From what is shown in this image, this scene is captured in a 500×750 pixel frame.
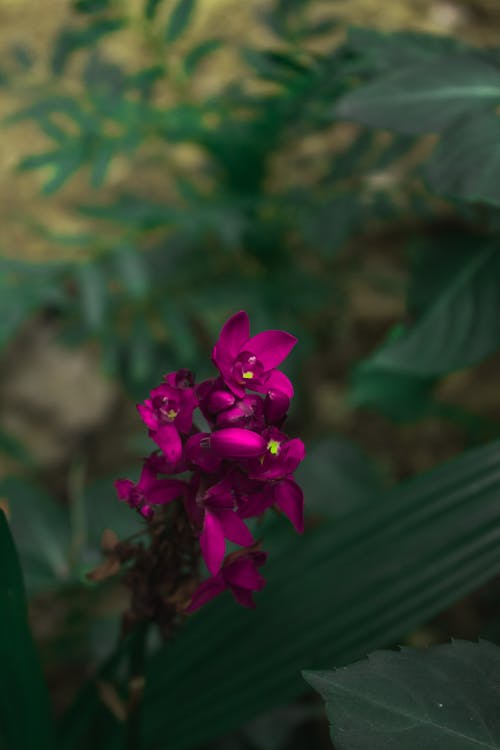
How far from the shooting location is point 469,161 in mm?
801

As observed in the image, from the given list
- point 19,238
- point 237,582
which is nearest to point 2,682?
point 237,582

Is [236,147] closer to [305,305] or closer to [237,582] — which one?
[305,305]

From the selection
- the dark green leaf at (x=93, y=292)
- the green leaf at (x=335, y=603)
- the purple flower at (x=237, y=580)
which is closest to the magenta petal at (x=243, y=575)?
the purple flower at (x=237, y=580)

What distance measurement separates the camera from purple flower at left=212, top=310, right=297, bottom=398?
1.91 ft

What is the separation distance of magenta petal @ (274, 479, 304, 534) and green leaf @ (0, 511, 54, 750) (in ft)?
0.65

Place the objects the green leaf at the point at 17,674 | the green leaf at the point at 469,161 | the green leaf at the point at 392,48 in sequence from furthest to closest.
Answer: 1. the green leaf at the point at 392,48
2. the green leaf at the point at 469,161
3. the green leaf at the point at 17,674

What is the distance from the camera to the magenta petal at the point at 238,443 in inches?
21.3

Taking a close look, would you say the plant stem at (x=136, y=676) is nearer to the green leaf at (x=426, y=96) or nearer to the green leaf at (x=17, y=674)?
the green leaf at (x=17, y=674)

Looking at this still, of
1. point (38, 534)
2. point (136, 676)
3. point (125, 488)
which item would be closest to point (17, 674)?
point (136, 676)

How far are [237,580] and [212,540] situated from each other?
0.18ft

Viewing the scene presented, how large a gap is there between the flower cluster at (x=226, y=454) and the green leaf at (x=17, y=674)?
119 millimetres

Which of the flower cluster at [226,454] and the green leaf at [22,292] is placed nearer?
the flower cluster at [226,454]

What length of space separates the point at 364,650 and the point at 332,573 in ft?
0.27

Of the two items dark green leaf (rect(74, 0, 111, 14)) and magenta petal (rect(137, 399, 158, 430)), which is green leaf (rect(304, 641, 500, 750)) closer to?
magenta petal (rect(137, 399, 158, 430))
